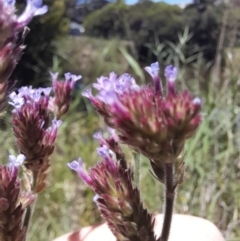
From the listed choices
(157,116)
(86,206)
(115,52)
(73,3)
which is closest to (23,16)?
(157,116)

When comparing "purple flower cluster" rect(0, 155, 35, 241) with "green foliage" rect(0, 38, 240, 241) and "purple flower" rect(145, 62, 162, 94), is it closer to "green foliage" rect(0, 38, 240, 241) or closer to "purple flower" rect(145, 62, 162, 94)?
"purple flower" rect(145, 62, 162, 94)

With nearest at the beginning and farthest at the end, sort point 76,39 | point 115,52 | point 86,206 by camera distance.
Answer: point 86,206
point 115,52
point 76,39

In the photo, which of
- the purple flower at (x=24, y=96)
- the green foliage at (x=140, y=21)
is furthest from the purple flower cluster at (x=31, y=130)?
the green foliage at (x=140, y=21)

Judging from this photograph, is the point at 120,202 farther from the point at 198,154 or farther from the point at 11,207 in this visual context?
the point at 198,154

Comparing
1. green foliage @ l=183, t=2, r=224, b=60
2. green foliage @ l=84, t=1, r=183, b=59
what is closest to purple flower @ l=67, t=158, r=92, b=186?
green foliage @ l=183, t=2, r=224, b=60

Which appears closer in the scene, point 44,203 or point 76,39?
point 44,203

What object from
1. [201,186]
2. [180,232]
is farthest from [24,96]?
[201,186]

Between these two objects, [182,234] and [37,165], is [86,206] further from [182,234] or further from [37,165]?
[37,165]

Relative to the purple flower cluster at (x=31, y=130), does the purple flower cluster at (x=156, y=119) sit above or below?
above

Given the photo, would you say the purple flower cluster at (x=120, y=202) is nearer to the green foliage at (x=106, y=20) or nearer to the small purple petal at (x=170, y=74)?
the small purple petal at (x=170, y=74)
